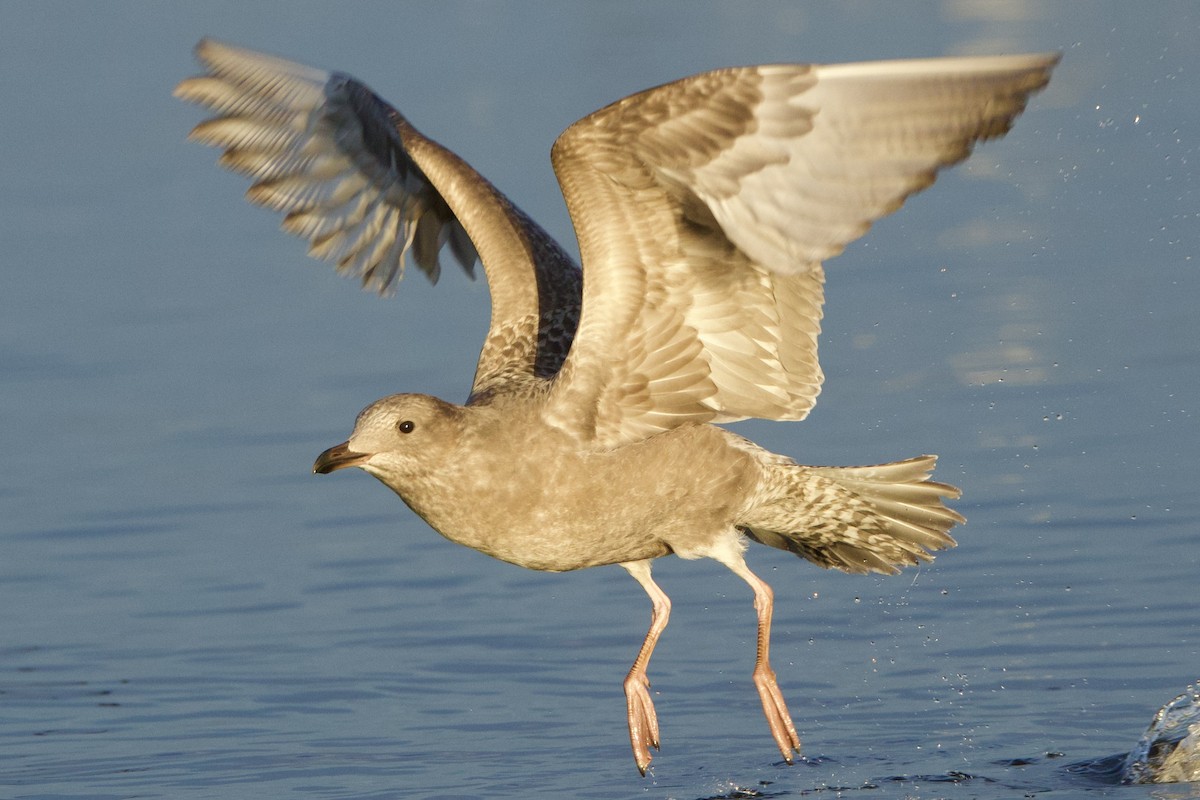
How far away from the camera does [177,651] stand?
9234mm

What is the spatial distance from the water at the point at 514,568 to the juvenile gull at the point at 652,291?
0.74m

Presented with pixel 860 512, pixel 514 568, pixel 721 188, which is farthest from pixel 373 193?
pixel 721 188

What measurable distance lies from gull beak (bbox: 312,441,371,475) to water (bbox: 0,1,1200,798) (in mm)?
1331

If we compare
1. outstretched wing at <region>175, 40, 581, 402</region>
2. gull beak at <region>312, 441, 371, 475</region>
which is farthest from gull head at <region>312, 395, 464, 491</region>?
outstretched wing at <region>175, 40, 581, 402</region>

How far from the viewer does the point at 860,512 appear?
7879 mm

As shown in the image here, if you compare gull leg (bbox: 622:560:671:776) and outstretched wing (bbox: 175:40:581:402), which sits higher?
outstretched wing (bbox: 175:40:581:402)

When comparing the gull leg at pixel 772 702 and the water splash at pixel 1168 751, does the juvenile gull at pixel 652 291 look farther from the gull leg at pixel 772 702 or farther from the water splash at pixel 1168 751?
the water splash at pixel 1168 751

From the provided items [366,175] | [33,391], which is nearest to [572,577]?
[366,175]

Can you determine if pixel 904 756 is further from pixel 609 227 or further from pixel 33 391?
pixel 33 391

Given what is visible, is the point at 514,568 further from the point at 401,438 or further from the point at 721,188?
the point at 721,188

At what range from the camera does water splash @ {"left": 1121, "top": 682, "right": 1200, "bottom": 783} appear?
23.7 feet

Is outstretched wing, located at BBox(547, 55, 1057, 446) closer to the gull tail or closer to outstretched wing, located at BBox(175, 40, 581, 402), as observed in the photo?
the gull tail

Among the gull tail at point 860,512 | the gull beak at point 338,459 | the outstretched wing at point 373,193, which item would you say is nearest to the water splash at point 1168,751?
the gull tail at point 860,512

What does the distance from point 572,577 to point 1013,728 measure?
102 inches
